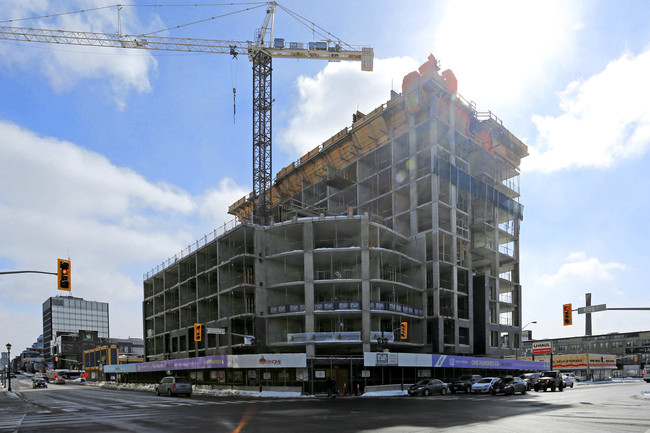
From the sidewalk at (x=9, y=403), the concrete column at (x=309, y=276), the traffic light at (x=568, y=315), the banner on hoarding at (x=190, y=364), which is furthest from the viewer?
the banner on hoarding at (x=190, y=364)

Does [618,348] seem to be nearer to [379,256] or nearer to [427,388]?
[379,256]

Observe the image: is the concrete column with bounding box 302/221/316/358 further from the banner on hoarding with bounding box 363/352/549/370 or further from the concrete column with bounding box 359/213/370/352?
the banner on hoarding with bounding box 363/352/549/370

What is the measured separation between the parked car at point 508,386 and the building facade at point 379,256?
10156 millimetres

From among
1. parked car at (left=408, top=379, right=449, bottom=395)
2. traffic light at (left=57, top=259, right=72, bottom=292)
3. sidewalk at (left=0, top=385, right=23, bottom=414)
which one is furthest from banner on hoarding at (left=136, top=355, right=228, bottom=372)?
traffic light at (left=57, top=259, right=72, bottom=292)

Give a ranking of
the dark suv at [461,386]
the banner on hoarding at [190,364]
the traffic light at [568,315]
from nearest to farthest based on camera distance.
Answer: the traffic light at [568,315] → the dark suv at [461,386] → the banner on hoarding at [190,364]

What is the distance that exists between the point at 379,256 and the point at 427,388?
16849mm

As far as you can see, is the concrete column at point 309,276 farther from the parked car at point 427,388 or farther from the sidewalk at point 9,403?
the sidewalk at point 9,403

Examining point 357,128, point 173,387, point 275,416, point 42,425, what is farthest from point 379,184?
point 42,425

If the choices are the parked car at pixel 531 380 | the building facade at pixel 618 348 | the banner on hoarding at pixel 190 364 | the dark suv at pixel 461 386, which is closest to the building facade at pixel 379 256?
the banner on hoarding at pixel 190 364

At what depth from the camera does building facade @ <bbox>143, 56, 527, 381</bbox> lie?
54531mm

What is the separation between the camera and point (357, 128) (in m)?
74.2

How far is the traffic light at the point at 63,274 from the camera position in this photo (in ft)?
81.0

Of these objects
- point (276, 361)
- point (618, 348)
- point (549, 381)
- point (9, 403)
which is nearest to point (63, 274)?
point (9, 403)

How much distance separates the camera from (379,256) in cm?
5553
